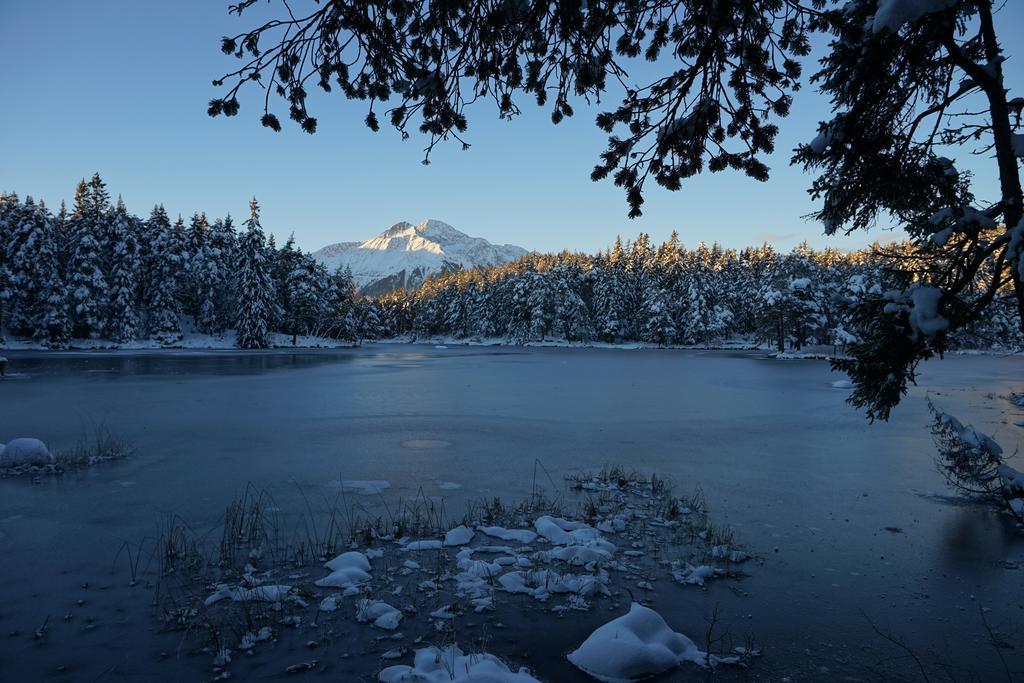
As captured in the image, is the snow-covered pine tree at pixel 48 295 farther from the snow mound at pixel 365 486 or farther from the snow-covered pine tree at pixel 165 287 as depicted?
the snow mound at pixel 365 486

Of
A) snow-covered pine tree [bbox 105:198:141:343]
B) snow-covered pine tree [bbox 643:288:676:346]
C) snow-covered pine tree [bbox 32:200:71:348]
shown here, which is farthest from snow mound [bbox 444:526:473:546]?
snow-covered pine tree [bbox 643:288:676:346]

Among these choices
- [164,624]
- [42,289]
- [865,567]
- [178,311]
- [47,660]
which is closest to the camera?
[47,660]

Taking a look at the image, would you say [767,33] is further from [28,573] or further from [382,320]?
[382,320]

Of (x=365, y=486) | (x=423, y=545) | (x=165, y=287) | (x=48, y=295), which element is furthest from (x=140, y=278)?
(x=423, y=545)

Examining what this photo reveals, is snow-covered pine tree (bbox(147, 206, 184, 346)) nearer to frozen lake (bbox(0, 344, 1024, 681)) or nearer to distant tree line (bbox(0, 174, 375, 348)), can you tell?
distant tree line (bbox(0, 174, 375, 348))

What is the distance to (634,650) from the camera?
4.64 metres

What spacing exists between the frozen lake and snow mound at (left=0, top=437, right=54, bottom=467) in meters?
0.96

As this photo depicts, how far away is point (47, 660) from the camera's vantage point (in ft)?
15.3

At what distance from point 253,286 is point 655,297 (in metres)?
55.9

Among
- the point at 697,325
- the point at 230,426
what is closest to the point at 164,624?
the point at 230,426

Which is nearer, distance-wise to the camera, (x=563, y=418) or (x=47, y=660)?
(x=47, y=660)

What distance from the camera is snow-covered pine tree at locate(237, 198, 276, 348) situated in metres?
64.1

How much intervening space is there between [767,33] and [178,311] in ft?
244

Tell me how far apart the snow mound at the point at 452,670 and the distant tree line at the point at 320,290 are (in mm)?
29908
